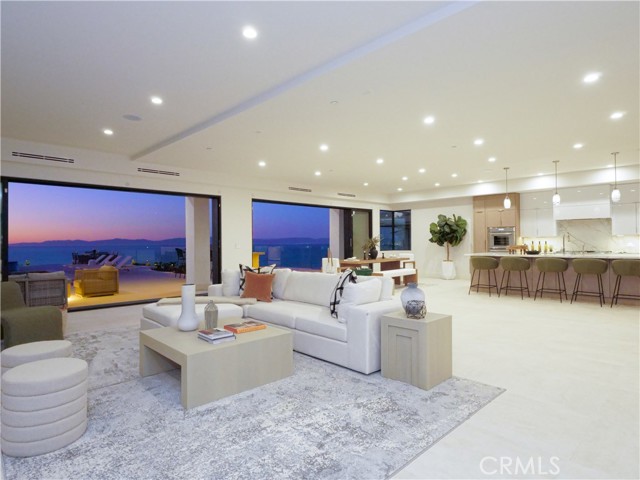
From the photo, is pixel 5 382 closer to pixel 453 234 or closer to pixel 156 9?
pixel 156 9

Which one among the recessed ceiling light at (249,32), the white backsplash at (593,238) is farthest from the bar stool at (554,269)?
the recessed ceiling light at (249,32)

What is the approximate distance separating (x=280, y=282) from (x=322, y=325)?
5.17 feet

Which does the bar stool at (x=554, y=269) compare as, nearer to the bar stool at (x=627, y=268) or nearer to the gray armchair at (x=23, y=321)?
the bar stool at (x=627, y=268)

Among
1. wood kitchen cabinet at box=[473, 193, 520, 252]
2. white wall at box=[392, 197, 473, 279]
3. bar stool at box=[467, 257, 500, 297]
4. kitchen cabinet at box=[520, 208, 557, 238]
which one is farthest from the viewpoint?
white wall at box=[392, 197, 473, 279]

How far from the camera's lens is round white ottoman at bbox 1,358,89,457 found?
2.05 m

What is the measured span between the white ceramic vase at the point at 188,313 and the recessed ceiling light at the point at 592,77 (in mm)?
4209

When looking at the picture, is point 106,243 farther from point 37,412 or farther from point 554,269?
point 554,269

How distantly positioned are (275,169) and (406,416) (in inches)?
243

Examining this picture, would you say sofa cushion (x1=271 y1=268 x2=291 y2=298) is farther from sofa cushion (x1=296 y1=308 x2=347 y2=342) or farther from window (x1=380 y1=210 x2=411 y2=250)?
window (x1=380 y1=210 x2=411 y2=250)

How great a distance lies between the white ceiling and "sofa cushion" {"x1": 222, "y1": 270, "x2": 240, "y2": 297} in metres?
2.01

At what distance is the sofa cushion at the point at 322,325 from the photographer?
348cm

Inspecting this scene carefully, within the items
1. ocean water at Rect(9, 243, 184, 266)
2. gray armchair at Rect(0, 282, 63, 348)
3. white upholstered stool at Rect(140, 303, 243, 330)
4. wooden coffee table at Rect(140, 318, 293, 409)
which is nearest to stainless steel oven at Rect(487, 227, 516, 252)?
white upholstered stool at Rect(140, 303, 243, 330)

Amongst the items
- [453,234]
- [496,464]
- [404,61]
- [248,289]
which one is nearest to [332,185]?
[453,234]

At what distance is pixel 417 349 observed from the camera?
9.73ft
